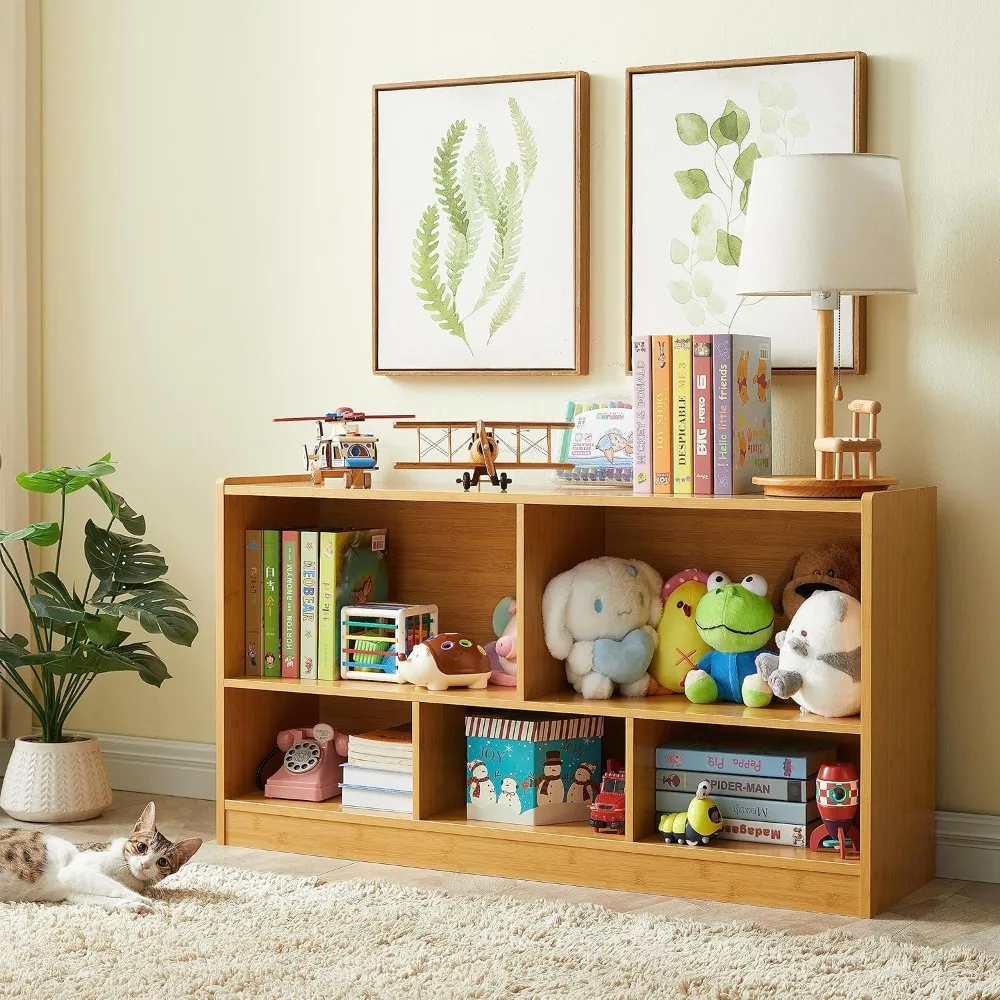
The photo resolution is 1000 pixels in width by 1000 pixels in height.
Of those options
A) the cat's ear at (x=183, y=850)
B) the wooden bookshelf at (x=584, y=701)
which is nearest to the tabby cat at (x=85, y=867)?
the cat's ear at (x=183, y=850)

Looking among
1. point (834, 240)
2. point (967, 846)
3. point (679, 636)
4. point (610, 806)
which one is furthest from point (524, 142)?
point (967, 846)

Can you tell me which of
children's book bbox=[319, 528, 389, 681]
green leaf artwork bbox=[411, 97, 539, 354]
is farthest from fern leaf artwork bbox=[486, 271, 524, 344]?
children's book bbox=[319, 528, 389, 681]

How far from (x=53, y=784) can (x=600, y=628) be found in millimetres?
1215

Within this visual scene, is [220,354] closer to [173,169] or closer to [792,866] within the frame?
[173,169]

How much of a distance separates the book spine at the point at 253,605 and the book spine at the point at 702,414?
89cm

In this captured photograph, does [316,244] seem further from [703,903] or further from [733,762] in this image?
[703,903]

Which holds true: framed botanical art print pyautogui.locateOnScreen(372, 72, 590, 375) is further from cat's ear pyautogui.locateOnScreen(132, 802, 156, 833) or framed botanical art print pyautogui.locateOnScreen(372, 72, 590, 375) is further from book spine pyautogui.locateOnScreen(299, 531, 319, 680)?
cat's ear pyautogui.locateOnScreen(132, 802, 156, 833)

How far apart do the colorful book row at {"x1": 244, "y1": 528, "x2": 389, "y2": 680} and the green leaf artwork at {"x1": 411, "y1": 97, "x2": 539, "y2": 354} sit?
503 mm

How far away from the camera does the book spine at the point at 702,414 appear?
2570 mm

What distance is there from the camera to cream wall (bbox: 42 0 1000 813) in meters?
2.68

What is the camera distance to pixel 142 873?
2490 millimetres

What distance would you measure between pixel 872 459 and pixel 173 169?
5.58ft

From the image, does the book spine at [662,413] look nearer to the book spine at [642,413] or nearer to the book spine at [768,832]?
the book spine at [642,413]

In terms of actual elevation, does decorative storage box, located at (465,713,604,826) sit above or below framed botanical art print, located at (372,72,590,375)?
below
